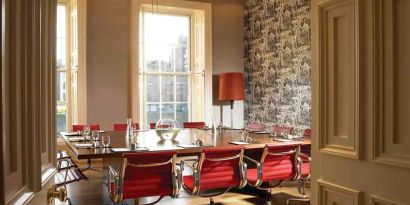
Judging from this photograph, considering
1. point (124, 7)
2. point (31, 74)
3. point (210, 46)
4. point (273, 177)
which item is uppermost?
point (124, 7)

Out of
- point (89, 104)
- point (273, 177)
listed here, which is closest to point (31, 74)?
point (273, 177)

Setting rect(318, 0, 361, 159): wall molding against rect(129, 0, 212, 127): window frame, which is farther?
rect(129, 0, 212, 127): window frame

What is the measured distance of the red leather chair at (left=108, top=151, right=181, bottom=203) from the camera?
3.10m

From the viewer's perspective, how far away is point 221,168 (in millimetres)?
3574

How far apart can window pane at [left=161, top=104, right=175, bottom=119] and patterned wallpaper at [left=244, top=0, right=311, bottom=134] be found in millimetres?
1733

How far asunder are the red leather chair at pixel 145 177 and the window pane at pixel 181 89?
5.04m

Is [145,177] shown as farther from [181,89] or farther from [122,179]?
[181,89]

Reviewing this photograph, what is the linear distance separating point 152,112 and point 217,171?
471cm

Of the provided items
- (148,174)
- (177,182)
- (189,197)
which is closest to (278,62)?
(189,197)

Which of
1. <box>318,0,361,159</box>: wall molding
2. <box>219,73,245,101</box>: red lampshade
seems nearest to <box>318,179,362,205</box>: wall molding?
<box>318,0,361,159</box>: wall molding

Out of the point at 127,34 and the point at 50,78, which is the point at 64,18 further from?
the point at 50,78

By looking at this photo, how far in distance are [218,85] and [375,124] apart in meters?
7.00

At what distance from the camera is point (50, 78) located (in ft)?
4.43

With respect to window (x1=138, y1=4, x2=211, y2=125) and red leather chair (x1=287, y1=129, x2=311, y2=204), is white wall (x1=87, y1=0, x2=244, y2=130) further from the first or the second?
red leather chair (x1=287, y1=129, x2=311, y2=204)
